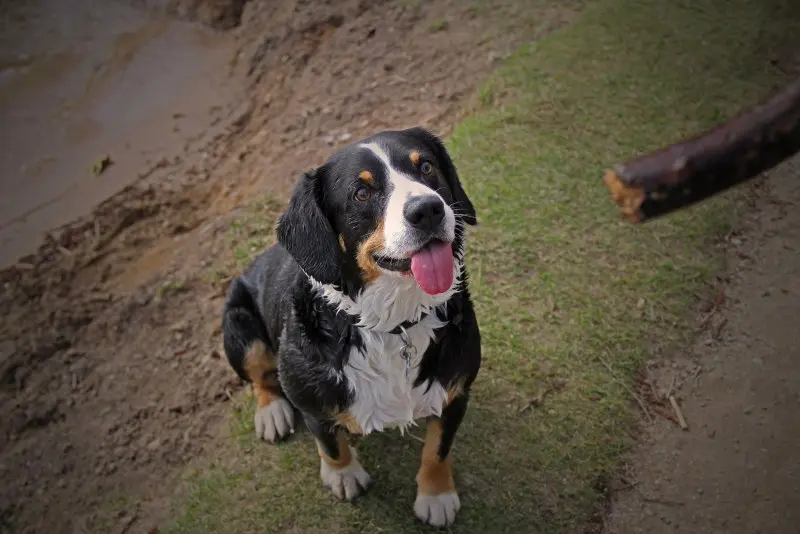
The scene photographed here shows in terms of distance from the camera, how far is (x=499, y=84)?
4645mm

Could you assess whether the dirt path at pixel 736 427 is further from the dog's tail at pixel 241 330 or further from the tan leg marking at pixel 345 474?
the dog's tail at pixel 241 330

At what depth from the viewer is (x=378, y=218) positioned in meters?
2.20

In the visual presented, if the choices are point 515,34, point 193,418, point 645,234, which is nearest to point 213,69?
point 515,34

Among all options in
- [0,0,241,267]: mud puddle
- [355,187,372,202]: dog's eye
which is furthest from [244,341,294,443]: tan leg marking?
[0,0,241,267]: mud puddle

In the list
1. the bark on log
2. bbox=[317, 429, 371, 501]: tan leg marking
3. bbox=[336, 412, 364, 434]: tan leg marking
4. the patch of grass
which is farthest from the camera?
the patch of grass

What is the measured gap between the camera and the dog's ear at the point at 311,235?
2277 mm

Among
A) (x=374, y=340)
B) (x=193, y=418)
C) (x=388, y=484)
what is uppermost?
(x=374, y=340)

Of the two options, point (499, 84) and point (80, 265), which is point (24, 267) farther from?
point (499, 84)

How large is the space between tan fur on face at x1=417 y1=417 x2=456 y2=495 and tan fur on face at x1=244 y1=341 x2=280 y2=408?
2.71 ft

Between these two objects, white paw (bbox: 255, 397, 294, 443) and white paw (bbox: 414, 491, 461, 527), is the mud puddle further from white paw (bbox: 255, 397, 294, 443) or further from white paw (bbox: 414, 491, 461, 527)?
white paw (bbox: 414, 491, 461, 527)

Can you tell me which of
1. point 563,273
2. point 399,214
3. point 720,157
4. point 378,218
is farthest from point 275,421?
point 720,157

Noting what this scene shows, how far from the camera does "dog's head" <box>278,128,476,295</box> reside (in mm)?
2100

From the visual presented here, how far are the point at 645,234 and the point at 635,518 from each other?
1.64 meters

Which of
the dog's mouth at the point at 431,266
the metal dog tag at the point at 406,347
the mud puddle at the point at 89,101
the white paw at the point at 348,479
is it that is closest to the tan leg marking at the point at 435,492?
the white paw at the point at 348,479
